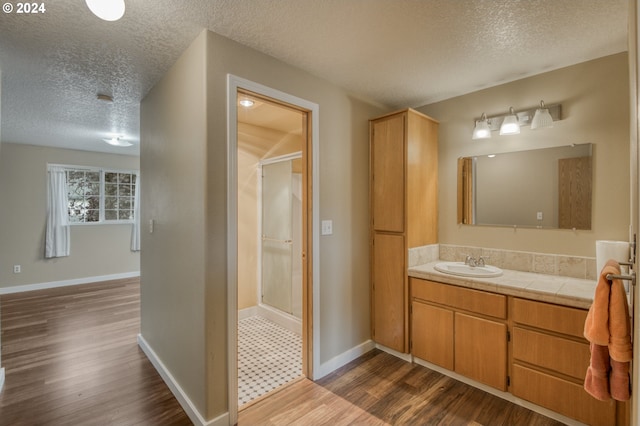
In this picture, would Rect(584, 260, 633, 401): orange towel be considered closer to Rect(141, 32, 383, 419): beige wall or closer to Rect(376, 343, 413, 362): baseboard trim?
Rect(376, 343, 413, 362): baseboard trim

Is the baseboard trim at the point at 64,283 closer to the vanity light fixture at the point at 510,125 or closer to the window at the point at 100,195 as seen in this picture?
the window at the point at 100,195

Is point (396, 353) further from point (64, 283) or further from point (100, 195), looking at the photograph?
point (100, 195)

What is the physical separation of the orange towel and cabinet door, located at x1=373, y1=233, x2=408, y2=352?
1.39 metres

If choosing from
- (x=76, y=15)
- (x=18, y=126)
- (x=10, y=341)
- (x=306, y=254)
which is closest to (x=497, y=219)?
(x=306, y=254)

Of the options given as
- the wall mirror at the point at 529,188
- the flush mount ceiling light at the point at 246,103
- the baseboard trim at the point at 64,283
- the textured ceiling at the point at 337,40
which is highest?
the textured ceiling at the point at 337,40

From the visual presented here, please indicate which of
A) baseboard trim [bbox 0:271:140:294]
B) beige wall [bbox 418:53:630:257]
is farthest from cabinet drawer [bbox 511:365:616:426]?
baseboard trim [bbox 0:271:140:294]

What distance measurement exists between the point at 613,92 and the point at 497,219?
1.15m

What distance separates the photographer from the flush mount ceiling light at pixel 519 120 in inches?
87.4

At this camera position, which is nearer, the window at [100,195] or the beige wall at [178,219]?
the beige wall at [178,219]

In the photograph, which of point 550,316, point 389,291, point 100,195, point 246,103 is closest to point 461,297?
point 550,316

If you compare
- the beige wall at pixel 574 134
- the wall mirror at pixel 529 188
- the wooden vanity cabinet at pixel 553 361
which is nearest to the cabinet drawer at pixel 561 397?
the wooden vanity cabinet at pixel 553 361

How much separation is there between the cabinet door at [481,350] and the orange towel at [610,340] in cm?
77

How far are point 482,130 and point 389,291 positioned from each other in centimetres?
166

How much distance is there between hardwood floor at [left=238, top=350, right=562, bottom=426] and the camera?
1.90m
